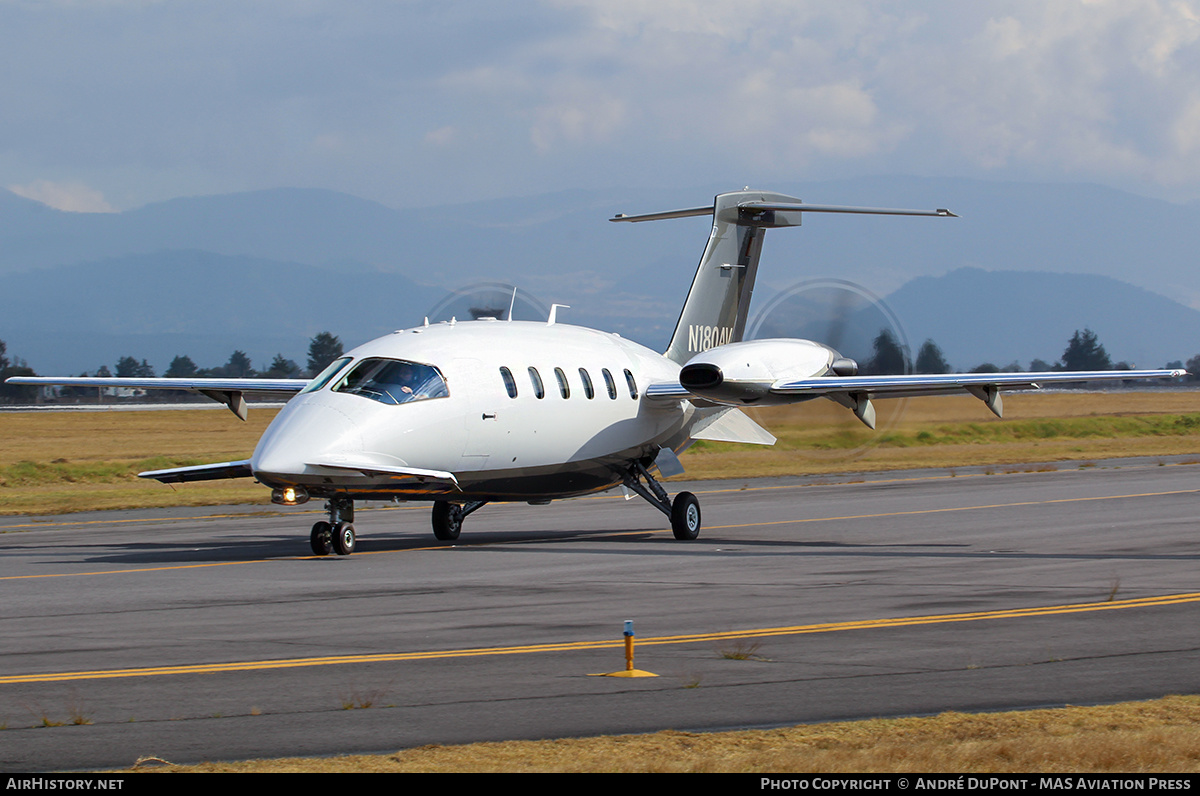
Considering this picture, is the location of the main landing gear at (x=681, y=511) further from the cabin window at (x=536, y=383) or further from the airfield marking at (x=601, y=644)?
the airfield marking at (x=601, y=644)

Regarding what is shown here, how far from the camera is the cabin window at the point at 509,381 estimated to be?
72.3ft

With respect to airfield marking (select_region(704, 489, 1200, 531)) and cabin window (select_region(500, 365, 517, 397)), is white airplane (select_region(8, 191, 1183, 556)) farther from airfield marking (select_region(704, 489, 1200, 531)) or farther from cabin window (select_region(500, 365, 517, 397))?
airfield marking (select_region(704, 489, 1200, 531))

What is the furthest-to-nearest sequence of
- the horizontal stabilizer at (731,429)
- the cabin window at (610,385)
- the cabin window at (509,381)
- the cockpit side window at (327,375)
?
the horizontal stabilizer at (731,429) < the cabin window at (610,385) < the cabin window at (509,381) < the cockpit side window at (327,375)

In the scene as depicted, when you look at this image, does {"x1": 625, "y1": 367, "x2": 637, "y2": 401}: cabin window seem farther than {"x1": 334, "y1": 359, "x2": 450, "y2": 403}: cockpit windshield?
Yes

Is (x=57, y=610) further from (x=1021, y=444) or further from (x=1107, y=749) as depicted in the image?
(x=1021, y=444)

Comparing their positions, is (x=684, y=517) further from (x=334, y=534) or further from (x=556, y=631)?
(x=556, y=631)

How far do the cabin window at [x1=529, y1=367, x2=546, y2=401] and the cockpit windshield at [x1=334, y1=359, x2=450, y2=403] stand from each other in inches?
87.6

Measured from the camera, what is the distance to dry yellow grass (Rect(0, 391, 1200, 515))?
1340 inches

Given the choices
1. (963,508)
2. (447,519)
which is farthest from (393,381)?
(963,508)

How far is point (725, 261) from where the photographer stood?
95.0 feet

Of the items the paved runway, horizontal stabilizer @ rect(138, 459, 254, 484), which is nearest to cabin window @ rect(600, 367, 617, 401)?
the paved runway

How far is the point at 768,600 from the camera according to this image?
1580 cm

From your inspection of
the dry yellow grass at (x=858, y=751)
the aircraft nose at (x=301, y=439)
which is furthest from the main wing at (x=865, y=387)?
the dry yellow grass at (x=858, y=751)
